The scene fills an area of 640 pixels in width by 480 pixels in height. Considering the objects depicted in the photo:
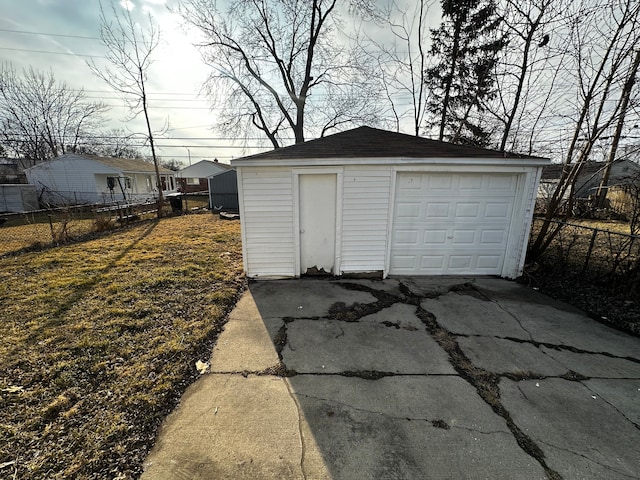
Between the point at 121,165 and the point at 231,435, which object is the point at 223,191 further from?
the point at 231,435

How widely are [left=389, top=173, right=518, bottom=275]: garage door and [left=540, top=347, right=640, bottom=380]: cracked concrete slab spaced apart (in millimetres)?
2489

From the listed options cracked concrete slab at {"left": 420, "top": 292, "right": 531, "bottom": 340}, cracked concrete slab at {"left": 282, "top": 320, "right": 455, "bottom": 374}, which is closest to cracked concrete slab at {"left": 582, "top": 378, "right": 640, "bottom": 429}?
cracked concrete slab at {"left": 420, "top": 292, "right": 531, "bottom": 340}

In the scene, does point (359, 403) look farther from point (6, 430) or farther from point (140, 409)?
point (6, 430)

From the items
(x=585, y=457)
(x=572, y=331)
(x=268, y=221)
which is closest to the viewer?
(x=585, y=457)

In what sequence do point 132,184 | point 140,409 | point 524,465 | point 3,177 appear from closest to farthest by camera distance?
point 524,465 → point 140,409 → point 3,177 → point 132,184

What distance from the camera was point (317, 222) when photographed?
17.1ft

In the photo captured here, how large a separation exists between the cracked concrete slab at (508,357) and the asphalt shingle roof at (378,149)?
327cm

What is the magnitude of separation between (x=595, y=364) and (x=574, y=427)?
4.29ft

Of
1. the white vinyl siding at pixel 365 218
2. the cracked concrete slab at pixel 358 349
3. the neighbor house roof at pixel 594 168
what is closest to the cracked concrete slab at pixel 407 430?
the cracked concrete slab at pixel 358 349

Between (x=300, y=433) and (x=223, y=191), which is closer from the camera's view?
(x=300, y=433)

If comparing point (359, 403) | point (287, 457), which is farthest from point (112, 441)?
point (359, 403)

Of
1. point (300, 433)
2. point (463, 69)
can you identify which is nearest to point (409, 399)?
point (300, 433)

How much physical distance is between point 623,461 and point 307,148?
5395 millimetres

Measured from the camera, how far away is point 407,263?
5.50 m
